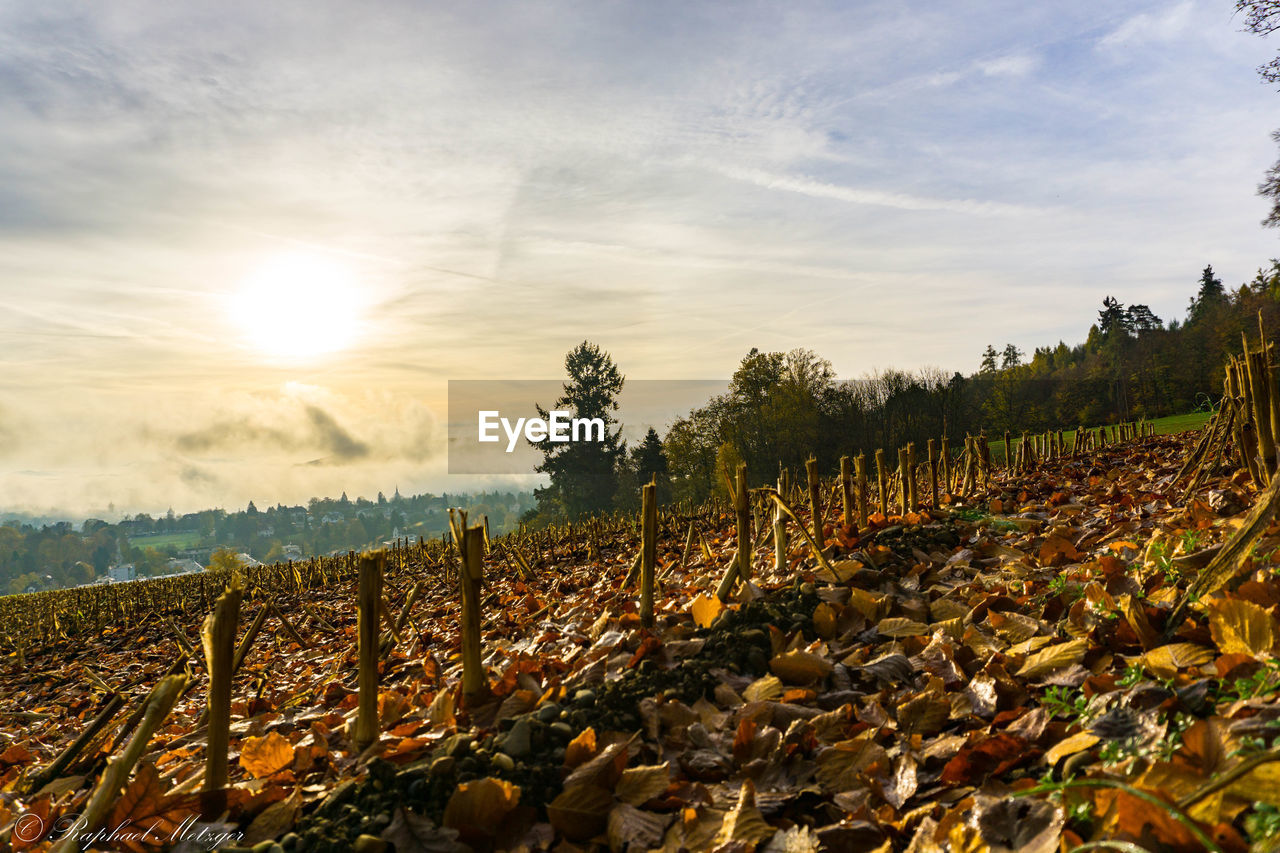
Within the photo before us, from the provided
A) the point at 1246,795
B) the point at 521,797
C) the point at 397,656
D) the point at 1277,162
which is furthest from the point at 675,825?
the point at 1277,162

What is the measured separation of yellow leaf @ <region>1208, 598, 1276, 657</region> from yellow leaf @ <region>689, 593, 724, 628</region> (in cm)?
201

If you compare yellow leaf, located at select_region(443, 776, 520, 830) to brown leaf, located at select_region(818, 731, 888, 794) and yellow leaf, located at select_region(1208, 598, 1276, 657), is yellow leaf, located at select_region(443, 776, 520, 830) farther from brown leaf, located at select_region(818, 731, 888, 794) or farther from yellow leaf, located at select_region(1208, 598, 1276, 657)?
yellow leaf, located at select_region(1208, 598, 1276, 657)

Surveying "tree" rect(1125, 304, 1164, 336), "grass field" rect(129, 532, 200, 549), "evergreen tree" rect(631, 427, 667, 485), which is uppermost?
"tree" rect(1125, 304, 1164, 336)

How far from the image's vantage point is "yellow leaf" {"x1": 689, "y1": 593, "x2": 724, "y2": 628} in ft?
11.7

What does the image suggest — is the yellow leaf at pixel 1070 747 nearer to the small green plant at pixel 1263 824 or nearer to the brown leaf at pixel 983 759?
the brown leaf at pixel 983 759

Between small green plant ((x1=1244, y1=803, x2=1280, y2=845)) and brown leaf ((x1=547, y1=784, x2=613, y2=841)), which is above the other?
small green plant ((x1=1244, y1=803, x2=1280, y2=845))

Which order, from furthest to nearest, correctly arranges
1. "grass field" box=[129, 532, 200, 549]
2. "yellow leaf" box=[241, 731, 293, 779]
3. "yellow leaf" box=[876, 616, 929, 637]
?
"grass field" box=[129, 532, 200, 549] → "yellow leaf" box=[876, 616, 929, 637] → "yellow leaf" box=[241, 731, 293, 779]

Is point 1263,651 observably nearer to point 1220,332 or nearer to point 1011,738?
point 1011,738

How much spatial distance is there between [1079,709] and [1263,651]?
0.54m

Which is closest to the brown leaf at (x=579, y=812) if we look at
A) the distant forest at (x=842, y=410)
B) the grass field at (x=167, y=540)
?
the distant forest at (x=842, y=410)

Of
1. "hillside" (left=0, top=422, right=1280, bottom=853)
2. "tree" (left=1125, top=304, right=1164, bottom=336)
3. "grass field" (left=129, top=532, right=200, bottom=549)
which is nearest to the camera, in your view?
"hillside" (left=0, top=422, right=1280, bottom=853)

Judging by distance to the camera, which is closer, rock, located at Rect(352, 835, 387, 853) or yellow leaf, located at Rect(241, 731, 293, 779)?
rock, located at Rect(352, 835, 387, 853)

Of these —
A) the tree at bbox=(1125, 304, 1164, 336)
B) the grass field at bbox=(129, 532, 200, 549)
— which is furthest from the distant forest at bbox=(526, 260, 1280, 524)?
the grass field at bbox=(129, 532, 200, 549)

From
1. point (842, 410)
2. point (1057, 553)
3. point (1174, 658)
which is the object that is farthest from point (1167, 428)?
point (1174, 658)
